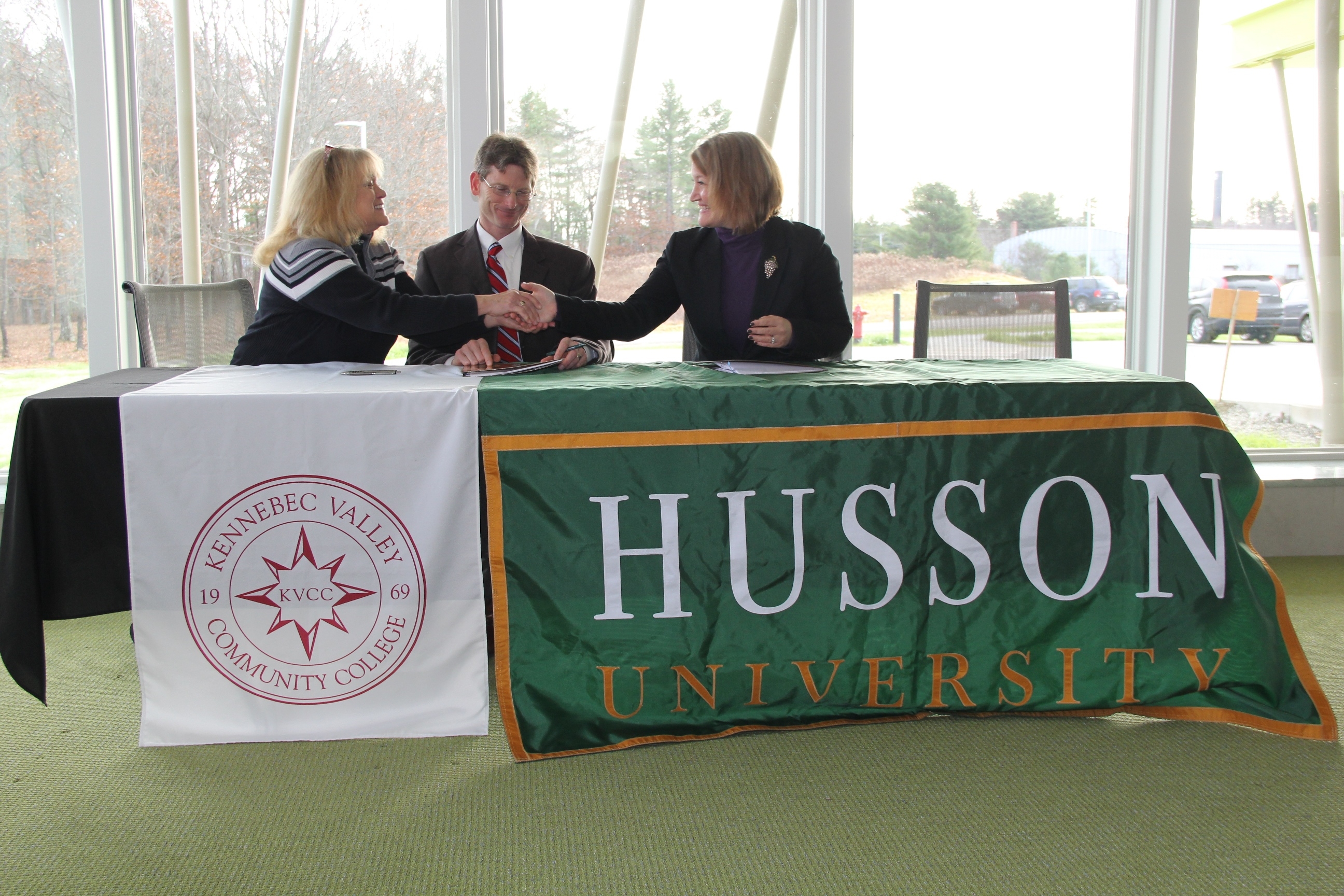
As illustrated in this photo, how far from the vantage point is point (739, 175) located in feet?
7.46

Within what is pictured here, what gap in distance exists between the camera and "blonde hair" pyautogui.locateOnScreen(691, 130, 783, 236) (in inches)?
89.2

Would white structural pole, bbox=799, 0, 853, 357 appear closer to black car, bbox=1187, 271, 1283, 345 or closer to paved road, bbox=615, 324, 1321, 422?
paved road, bbox=615, 324, 1321, 422

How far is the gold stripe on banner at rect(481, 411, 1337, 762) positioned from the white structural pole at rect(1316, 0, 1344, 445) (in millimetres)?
2339

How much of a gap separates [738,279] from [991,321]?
937 millimetres

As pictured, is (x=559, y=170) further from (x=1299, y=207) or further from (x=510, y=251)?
(x=1299, y=207)

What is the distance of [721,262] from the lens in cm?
240

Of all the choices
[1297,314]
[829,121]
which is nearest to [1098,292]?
[1297,314]

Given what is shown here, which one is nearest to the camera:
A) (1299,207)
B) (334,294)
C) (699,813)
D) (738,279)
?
(699,813)

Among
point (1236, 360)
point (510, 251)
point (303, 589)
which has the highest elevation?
point (510, 251)

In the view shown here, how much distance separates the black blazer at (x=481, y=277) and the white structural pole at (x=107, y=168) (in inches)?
56.0

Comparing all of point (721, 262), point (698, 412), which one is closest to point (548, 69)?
point (721, 262)

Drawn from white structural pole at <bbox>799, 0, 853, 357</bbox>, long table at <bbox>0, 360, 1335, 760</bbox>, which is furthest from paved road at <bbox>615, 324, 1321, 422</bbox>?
long table at <bbox>0, 360, 1335, 760</bbox>

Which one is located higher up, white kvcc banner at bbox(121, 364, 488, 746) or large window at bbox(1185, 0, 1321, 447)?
large window at bbox(1185, 0, 1321, 447)

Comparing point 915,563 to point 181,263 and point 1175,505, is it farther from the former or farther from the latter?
point 181,263
